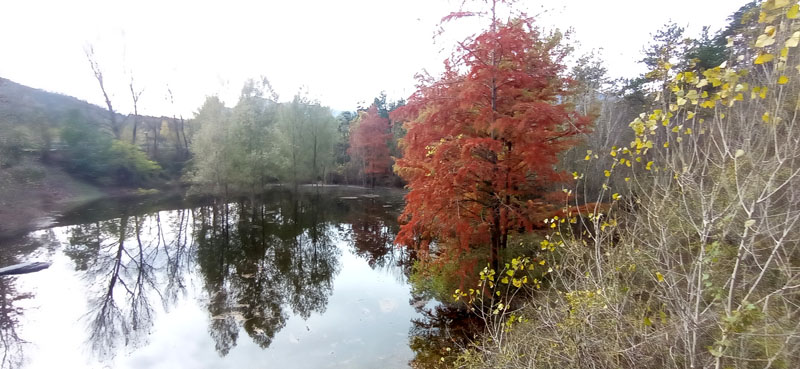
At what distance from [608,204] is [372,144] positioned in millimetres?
34113

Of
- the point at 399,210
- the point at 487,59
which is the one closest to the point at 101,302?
the point at 487,59

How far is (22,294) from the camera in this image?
8953 millimetres

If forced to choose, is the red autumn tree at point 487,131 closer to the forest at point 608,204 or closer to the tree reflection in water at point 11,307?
the forest at point 608,204

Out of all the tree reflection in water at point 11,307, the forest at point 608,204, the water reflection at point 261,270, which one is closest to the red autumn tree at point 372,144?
the water reflection at point 261,270

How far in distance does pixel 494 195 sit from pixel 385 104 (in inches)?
1655

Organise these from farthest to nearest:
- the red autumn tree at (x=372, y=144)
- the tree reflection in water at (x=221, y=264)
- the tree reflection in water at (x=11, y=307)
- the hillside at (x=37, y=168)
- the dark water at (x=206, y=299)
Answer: the red autumn tree at (x=372, y=144), the hillside at (x=37, y=168), the tree reflection in water at (x=221, y=264), the dark water at (x=206, y=299), the tree reflection in water at (x=11, y=307)

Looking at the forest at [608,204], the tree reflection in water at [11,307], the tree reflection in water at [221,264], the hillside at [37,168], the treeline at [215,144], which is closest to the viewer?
the forest at [608,204]

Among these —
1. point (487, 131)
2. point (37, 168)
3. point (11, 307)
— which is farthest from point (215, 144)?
point (487, 131)

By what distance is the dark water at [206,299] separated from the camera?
22.5 ft

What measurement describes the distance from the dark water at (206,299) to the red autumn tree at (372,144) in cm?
2116

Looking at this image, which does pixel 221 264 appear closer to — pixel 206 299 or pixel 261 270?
pixel 261 270

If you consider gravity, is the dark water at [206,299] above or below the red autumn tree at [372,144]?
below

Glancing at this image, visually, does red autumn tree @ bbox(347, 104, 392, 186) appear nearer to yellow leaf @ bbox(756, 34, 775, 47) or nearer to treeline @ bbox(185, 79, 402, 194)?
treeline @ bbox(185, 79, 402, 194)

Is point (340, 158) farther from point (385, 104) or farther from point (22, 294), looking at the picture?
point (22, 294)
